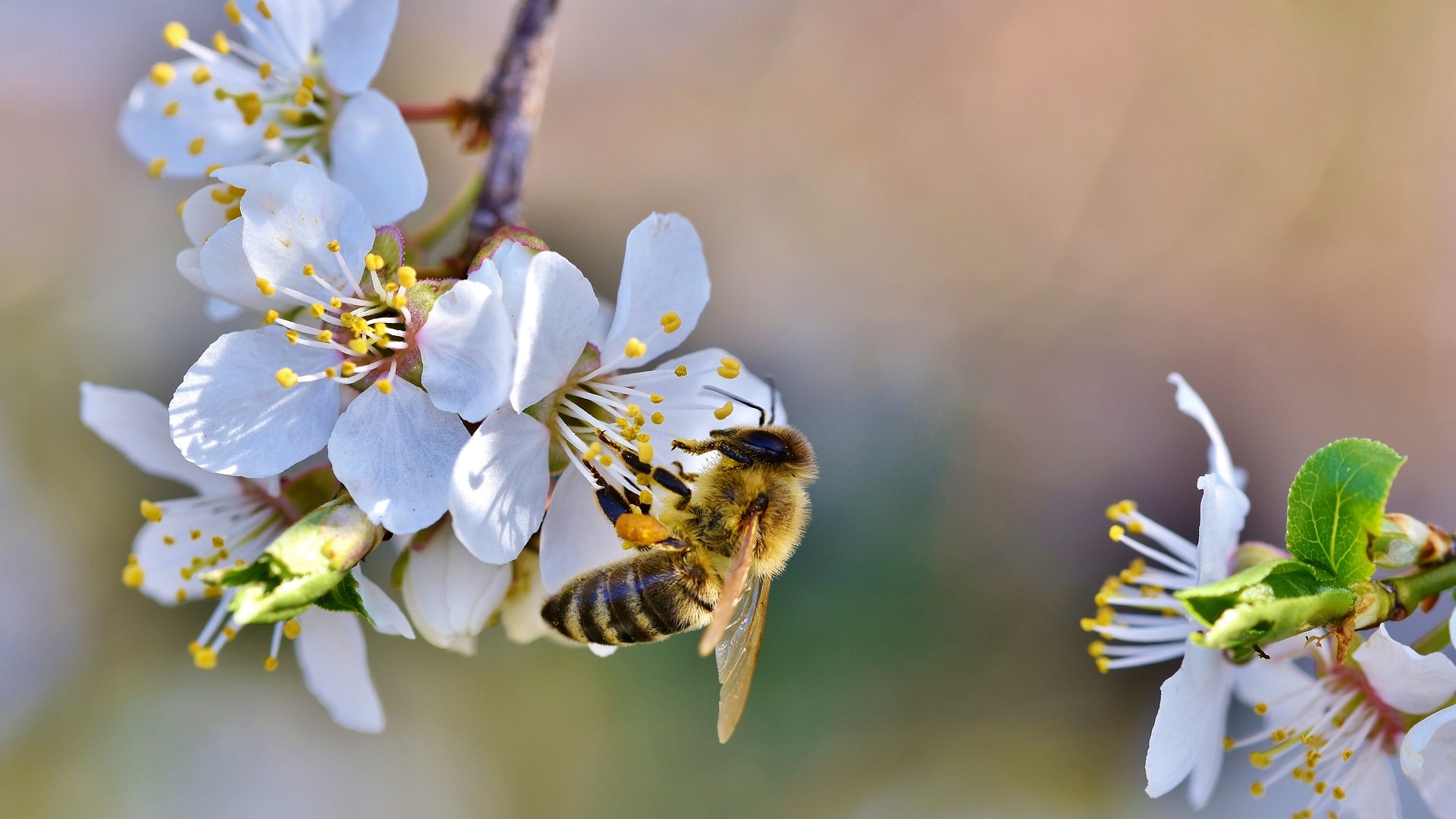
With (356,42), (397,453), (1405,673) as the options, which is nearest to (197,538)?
(397,453)

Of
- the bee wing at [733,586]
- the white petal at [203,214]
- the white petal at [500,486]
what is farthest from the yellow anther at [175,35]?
the bee wing at [733,586]

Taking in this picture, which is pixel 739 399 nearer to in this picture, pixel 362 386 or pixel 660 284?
pixel 660 284

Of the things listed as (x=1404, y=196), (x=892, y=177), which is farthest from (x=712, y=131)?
(x=1404, y=196)

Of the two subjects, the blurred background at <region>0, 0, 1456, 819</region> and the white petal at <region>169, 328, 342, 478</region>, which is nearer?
the white petal at <region>169, 328, 342, 478</region>

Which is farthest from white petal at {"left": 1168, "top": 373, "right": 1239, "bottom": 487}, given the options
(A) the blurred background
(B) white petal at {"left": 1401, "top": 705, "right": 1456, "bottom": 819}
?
(A) the blurred background

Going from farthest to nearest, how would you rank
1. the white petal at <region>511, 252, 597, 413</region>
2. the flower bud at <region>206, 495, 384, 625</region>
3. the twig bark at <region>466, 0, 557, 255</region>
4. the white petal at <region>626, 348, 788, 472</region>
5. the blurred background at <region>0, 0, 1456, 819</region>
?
the blurred background at <region>0, 0, 1456, 819</region> → the twig bark at <region>466, 0, 557, 255</region> → the white petal at <region>626, 348, 788, 472</region> → the white petal at <region>511, 252, 597, 413</region> → the flower bud at <region>206, 495, 384, 625</region>

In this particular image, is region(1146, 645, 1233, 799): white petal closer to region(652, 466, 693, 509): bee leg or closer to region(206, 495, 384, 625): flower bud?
region(652, 466, 693, 509): bee leg

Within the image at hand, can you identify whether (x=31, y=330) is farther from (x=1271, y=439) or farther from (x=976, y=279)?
(x=1271, y=439)

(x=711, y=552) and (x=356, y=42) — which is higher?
(x=356, y=42)
